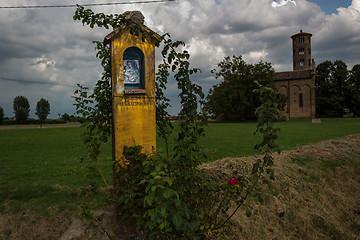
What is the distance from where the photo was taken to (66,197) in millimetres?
5059

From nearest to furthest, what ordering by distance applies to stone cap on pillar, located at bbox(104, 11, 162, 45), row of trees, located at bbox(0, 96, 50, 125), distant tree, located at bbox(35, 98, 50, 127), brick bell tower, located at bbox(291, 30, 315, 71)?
1. stone cap on pillar, located at bbox(104, 11, 162, 45)
2. brick bell tower, located at bbox(291, 30, 315, 71)
3. row of trees, located at bbox(0, 96, 50, 125)
4. distant tree, located at bbox(35, 98, 50, 127)

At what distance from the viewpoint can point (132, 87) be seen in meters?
4.40

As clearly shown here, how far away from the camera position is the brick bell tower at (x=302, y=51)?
6688 cm

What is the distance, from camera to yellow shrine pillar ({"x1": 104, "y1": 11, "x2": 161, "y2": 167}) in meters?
4.07

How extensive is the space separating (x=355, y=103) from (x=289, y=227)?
60.9 m

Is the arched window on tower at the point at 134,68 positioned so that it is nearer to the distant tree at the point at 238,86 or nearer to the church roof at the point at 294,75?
the distant tree at the point at 238,86

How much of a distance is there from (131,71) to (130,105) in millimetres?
628

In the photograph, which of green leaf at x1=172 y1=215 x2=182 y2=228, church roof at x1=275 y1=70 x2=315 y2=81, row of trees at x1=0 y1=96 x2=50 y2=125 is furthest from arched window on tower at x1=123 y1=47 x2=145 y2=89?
row of trees at x1=0 y1=96 x2=50 y2=125

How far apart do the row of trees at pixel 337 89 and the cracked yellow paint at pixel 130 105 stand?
60031mm

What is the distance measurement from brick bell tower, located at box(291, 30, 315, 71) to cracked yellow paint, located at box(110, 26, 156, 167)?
234ft

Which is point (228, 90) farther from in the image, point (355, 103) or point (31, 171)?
point (31, 171)

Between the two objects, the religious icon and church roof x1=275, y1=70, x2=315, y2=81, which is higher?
church roof x1=275, y1=70, x2=315, y2=81

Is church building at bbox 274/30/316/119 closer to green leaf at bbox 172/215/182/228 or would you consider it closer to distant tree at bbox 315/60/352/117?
distant tree at bbox 315/60/352/117

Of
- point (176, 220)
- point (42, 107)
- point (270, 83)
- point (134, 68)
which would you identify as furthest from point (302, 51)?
point (42, 107)
